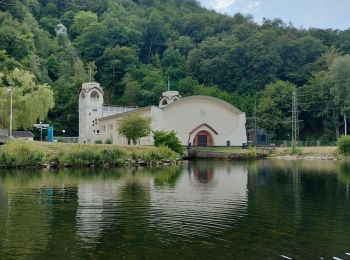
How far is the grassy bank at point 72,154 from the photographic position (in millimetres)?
43219

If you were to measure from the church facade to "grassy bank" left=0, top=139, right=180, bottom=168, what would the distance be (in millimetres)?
16975

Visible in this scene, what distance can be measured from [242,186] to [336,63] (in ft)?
196

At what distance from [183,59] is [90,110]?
45.7 meters

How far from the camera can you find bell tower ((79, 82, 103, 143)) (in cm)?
7450

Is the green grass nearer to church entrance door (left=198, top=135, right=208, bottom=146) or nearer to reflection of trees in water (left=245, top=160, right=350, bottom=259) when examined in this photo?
church entrance door (left=198, top=135, right=208, bottom=146)

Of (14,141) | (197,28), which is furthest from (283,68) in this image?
(14,141)

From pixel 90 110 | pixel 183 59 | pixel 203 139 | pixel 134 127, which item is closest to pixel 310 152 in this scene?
pixel 203 139

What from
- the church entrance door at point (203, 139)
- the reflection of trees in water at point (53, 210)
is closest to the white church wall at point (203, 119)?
the church entrance door at point (203, 139)

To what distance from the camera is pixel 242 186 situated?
94.0 ft

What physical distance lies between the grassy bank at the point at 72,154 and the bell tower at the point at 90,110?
26.2 meters

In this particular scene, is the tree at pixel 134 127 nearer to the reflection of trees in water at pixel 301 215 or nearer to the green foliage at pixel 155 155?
the green foliage at pixel 155 155

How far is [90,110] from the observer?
75125 mm

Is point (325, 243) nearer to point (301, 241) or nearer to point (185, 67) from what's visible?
point (301, 241)

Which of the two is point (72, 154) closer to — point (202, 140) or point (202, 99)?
point (202, 140)
